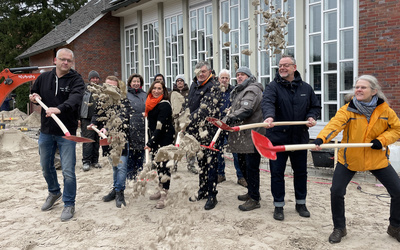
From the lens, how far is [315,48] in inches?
358

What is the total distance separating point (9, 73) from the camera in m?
10.0

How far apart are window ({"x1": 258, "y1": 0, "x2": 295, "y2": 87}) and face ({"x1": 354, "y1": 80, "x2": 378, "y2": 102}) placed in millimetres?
5979

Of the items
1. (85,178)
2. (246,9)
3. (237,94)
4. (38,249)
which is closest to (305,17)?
(246,9)

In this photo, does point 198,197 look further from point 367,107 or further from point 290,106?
point 367,107

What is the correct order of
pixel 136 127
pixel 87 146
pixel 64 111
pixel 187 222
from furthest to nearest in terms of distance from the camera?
pixel 87 146
pixel 136 127
pixel 64 111
pixel 187 222

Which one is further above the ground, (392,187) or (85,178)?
(392,187)

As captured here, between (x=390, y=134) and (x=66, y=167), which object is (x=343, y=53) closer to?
(x=390, y=134)

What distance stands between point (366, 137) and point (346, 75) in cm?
539

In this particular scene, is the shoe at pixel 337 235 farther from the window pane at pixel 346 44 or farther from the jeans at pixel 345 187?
the window pane at pixel 346 44

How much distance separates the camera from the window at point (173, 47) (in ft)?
47.2

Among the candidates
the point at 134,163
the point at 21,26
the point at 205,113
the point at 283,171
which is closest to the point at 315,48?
the point at 205,113

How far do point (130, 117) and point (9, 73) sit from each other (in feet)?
21.7

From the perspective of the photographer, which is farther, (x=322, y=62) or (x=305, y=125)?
(x=322, y=62)

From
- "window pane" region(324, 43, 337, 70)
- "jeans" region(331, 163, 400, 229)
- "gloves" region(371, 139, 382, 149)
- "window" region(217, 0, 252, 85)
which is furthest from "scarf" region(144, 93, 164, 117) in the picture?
"window" region(217, 0, 252, 85)
